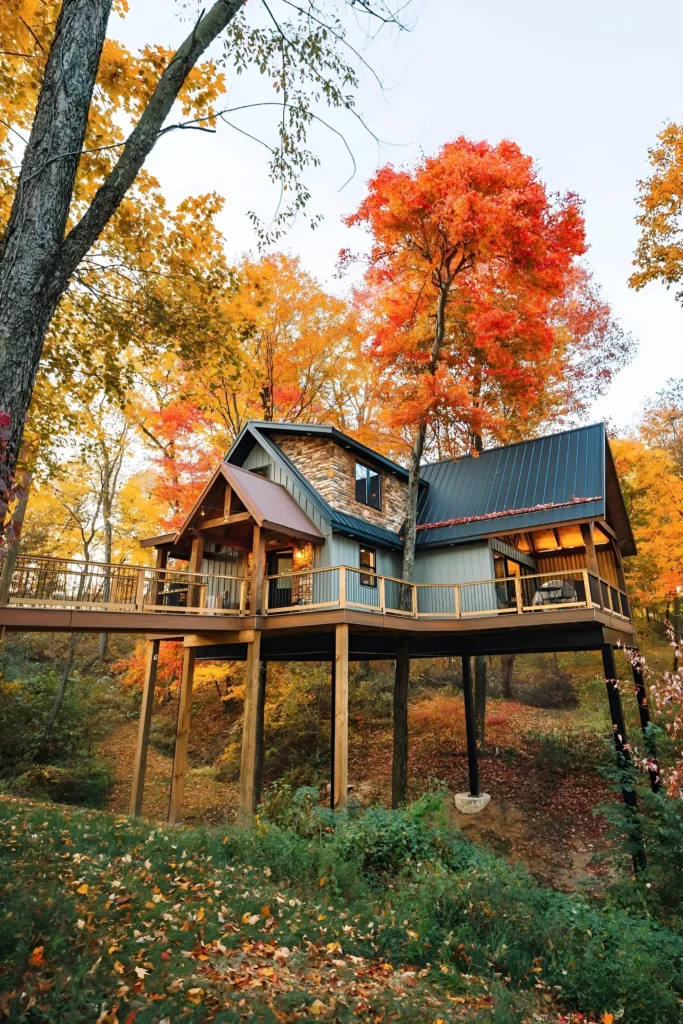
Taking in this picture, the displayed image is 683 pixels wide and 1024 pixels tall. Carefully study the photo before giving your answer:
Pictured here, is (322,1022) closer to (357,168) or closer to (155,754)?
(357,168)

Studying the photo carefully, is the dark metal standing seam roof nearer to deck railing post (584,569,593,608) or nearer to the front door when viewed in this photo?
deck railing post (584,569,593,608)

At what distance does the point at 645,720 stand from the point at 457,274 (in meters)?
14.8

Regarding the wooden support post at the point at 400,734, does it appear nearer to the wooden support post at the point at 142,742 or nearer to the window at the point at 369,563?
the window at the point at 369,563

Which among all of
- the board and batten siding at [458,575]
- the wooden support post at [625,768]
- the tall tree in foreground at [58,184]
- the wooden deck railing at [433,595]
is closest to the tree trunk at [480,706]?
the board and batten siding at [458,575]

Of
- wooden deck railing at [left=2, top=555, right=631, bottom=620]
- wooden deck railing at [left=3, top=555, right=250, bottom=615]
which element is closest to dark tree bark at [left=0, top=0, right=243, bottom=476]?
wooden deck railing at [left=3, top=555, right=250, bottom=615]

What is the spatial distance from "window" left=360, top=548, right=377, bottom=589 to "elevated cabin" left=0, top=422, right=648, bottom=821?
0.06 metres

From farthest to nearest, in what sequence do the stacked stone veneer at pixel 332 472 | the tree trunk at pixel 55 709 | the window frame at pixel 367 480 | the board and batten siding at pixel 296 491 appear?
1. the tree trunk at pixel 55 709
2. the window frame at pixel 367 480
3. the stacked stone veneer at pixel 332 472
4. the board and batten siding at pixel 296 491

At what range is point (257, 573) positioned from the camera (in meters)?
13.5

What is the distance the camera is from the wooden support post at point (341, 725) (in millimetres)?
10969

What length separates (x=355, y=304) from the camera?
85.7 ft

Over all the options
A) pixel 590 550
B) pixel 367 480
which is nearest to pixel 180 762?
pixel 367 480

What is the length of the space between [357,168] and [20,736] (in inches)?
754

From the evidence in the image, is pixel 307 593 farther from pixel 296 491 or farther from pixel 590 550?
pixel 590 550

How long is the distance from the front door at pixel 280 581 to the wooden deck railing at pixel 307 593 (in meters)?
0.03
